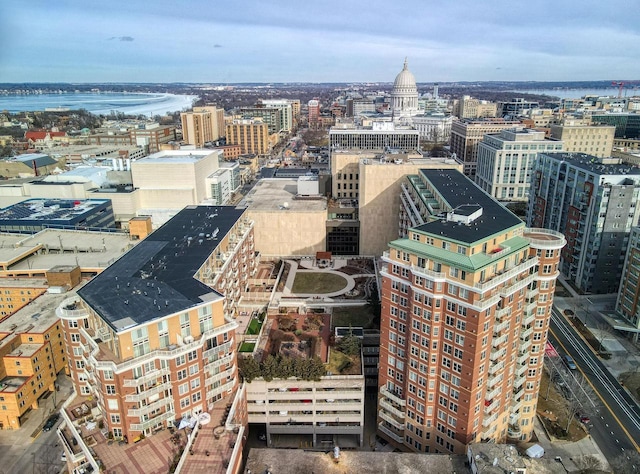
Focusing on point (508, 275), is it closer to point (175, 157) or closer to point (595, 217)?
point (595, 217)

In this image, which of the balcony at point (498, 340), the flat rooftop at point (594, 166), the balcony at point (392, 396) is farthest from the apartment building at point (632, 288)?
the balcony at point (392, 396)

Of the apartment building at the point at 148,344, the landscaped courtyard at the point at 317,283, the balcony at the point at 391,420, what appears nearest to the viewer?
the apartment building at the point at 148,344

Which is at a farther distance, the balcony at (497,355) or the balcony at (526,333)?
the balcony at (526,333)

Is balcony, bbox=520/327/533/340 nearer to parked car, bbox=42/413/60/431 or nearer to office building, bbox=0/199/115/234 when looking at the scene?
parked car, bbox=42/413/60/431

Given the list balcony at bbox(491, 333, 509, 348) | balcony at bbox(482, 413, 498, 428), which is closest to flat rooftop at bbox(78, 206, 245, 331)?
balcony at bbox(491, 333, 509, 348)

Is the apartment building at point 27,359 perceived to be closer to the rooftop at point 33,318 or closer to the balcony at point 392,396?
the rooftop at point 33,318

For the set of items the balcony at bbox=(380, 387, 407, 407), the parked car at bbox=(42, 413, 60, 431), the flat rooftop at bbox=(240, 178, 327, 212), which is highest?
the flat rooftop at bbox=(240, 178, 327, 212)

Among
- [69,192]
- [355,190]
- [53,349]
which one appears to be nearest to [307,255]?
[355,190]
